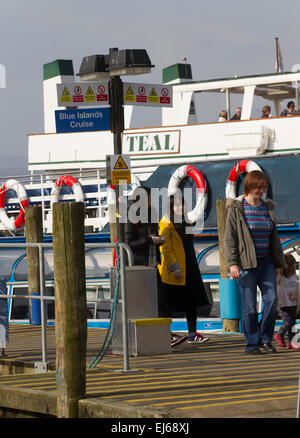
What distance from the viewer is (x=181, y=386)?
6.38m

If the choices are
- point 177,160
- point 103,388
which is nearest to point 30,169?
point 177,160

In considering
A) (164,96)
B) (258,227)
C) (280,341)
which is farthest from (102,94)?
(280,341)

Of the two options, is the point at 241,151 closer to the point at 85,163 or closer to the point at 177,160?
the point at 177,160

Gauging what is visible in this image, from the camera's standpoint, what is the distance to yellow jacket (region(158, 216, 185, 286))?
9102mm

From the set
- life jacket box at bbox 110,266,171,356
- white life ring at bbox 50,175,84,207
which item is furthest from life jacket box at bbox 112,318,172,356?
white life ring at bbox 50,175,84,207

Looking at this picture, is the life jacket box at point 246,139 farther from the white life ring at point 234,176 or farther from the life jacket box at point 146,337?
the life jacket box at point 146,337

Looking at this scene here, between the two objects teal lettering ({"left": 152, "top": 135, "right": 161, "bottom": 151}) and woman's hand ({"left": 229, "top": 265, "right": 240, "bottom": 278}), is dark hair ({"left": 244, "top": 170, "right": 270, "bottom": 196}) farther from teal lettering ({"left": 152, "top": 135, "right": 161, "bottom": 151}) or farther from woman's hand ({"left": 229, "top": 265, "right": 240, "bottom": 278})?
teal lettering ({"left": 152, "top": 135, "right": 161, "bottom": 151})

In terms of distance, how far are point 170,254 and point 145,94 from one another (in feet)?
7.13

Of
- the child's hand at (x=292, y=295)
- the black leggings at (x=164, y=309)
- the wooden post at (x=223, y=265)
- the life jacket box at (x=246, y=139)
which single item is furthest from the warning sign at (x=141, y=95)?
the life jacket box at (x=246, y=139)

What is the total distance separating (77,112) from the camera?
1053cm

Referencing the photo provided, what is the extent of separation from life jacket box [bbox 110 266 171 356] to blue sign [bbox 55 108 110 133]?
258 centimetres

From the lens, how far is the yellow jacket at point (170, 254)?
9.10 meters

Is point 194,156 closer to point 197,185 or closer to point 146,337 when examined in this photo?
point 197,185
